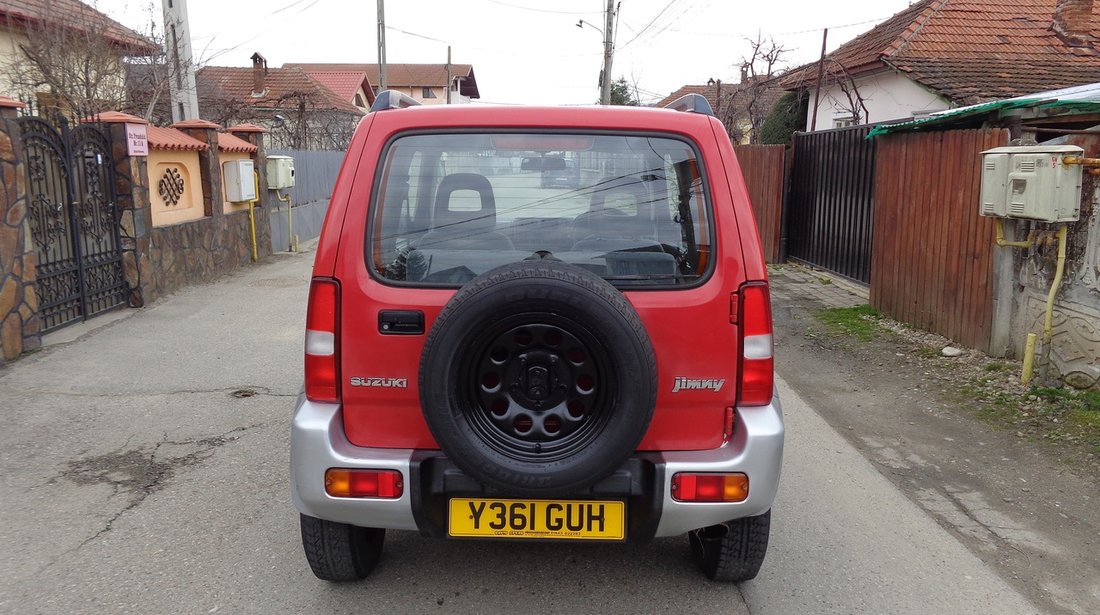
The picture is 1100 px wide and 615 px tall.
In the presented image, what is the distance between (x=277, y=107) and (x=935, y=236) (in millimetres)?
21515

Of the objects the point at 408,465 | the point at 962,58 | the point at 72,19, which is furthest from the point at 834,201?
the point at 72,19

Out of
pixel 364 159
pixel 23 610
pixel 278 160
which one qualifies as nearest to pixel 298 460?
pixel 364 159

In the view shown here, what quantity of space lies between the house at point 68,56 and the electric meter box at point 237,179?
7.72ft

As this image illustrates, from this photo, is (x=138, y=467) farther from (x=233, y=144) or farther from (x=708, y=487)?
(x=233, y=144)

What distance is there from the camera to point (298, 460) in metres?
2.94

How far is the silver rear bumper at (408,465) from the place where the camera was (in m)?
2.89

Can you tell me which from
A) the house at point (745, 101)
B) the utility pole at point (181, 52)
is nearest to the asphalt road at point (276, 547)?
the utility pole at point (181, 52)

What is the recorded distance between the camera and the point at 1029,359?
6059mm

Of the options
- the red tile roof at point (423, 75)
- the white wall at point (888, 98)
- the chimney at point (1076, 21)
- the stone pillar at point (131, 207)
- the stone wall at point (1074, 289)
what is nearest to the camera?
the stone wall at point (1074, 289)

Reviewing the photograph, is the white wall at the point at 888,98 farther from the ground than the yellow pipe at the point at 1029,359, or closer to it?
farther from the ground

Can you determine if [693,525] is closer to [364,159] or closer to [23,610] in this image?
[364,159]

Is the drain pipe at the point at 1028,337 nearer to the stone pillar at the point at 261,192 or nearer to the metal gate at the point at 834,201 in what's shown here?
the metal gate at the point at 834,201

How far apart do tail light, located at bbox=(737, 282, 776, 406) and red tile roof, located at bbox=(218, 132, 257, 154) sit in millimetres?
11788

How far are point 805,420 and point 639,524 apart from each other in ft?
10.8
